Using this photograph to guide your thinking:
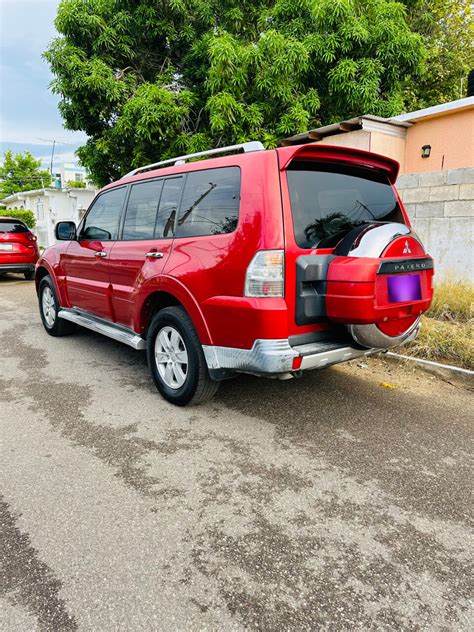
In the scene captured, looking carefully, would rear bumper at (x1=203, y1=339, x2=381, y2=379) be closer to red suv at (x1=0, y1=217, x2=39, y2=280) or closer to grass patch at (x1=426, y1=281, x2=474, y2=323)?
grass patch at (x1=426, y1=281, x2=474, y2=323)

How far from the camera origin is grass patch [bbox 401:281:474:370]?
15.5 feet

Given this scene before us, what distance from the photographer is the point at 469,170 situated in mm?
6738

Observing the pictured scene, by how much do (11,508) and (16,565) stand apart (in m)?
0.48

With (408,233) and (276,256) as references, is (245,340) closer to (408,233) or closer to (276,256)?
(276,256)

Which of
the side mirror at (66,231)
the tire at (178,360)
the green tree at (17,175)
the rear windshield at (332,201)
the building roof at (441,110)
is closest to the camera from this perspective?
the rear windshield at (332,201)

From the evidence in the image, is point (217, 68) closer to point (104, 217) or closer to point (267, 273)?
point (104, 217)

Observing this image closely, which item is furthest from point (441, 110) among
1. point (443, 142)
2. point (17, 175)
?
point (17, 175)

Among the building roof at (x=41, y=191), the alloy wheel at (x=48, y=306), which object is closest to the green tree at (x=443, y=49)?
the alloy wheel at (x=48, y=306)

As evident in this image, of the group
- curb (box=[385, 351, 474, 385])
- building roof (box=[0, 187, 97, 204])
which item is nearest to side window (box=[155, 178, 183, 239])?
curb (box=[385, 351, 474, 385])

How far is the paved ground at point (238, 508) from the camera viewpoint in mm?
1833

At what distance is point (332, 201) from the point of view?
331 centimetres

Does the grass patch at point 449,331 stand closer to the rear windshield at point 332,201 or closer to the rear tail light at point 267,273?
the rear windshield at point 332,201

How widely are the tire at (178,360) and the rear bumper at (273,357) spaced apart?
185 mm

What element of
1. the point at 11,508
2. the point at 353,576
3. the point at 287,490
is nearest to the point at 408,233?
the point at 287,490
